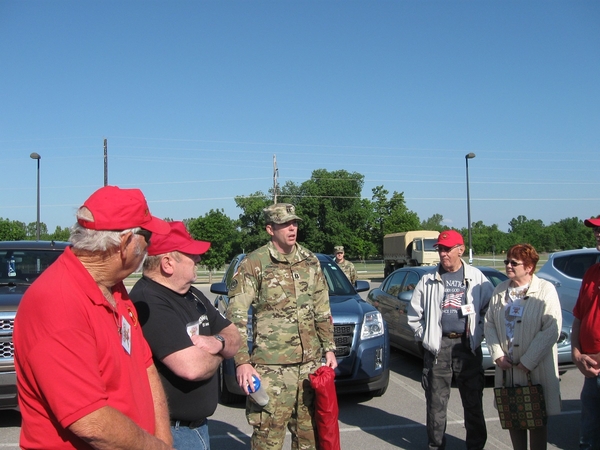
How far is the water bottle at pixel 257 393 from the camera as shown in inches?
142

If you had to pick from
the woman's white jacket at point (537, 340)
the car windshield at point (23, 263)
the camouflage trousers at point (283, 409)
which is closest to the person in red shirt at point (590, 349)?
the woman's white jacket at point (537, 340)

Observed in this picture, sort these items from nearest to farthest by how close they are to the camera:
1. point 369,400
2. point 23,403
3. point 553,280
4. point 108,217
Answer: point 23,403, point 108,217, point 369,400, point 553,280

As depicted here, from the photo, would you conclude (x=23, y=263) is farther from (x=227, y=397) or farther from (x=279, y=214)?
(x=279, y=214)

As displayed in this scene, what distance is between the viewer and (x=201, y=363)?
259cm

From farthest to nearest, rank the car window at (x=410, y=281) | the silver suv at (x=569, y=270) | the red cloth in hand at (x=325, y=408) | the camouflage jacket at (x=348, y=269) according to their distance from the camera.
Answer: the camouflage jacket at (x=348, y=269) → the silver suv at (x=569, y=270) → the car window at (x=410, y=281) → the red cloth in hand at (x=325, y=408)

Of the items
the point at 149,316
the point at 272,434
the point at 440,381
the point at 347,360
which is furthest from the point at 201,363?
the point at 347,360

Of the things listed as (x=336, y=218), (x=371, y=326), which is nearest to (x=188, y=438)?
(x=371, y=326)

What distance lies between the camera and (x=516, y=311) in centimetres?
452

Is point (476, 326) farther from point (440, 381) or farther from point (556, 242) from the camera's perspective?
point (556, 242)

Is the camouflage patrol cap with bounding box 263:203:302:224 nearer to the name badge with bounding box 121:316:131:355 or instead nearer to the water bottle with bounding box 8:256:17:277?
the name badge with bounding box 121:316:131:355

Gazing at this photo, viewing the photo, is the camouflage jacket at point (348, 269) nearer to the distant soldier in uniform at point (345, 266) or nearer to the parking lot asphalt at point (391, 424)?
the distant soldier in uniform at point (345, 266)

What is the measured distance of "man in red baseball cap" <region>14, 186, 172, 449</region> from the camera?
1.68 m

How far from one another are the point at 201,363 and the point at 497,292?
3008mm

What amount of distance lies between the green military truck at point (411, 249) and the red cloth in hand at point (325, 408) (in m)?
27.5
